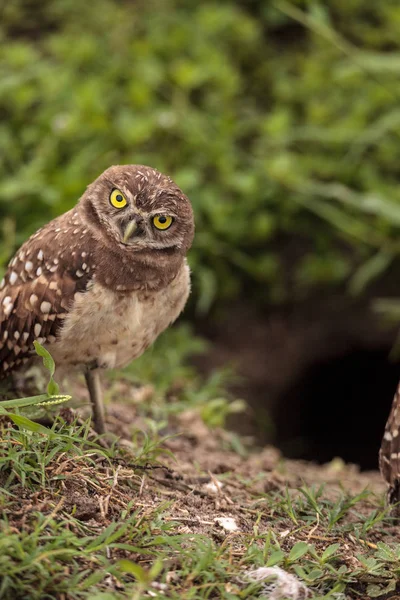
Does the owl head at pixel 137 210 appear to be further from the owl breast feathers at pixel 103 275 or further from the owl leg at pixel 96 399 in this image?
the owl leg at pixel 96 399

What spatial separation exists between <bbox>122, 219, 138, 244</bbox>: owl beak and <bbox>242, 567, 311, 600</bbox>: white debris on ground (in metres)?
1.34

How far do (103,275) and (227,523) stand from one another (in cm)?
106

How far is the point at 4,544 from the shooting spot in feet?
7.89

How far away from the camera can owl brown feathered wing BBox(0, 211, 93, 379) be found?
330 centimetres

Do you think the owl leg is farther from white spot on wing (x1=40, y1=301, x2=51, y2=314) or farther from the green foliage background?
the green foliage background

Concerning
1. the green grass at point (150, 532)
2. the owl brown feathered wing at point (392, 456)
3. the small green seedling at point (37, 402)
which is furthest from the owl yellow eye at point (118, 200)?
the owl brown feathered wing at point (392, 456)

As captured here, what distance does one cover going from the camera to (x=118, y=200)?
11.0 ft

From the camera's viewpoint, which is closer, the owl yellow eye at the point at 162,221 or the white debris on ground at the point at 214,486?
the owl yellow eye at the point at 162,221

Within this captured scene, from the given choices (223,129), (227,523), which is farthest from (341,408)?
(227,523)

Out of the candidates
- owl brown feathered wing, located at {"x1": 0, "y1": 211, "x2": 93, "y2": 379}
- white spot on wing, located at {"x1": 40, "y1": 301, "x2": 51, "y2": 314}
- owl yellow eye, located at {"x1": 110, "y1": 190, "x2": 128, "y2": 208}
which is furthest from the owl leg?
owl yellow eye, located at {"x1": 110, "y1": 190, "x2": 128, "y2": 208}

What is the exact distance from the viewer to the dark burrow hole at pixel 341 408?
6.59 metres

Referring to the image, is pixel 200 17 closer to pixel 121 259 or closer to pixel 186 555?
pixel 121 259

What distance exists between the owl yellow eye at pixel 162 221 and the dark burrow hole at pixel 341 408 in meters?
3.34

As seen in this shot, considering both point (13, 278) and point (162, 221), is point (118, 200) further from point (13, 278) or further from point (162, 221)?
point (13, 278)
